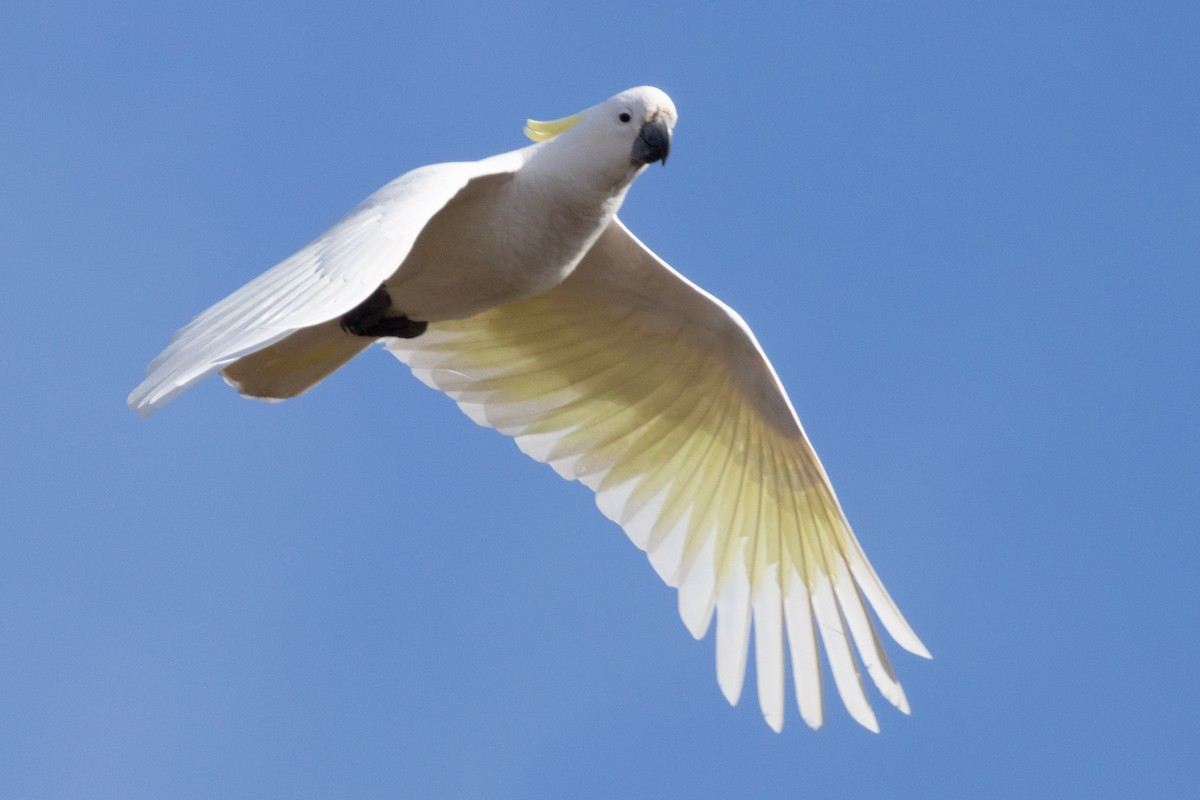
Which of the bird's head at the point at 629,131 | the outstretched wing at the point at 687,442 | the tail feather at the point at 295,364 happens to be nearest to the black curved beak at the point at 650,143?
the bird's head at the point at 629,131

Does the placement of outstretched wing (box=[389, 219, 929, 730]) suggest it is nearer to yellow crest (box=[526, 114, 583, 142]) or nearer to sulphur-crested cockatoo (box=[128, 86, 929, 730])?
sulphur-crested cockatoo (box=[128, 86, 929, 730])

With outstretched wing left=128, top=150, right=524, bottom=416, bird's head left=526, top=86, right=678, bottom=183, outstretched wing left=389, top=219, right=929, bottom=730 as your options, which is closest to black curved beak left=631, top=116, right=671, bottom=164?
bird's head left=526, top=86, right=678, bottom=183

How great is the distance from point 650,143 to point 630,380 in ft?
5.29

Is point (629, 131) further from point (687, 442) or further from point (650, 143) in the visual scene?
point (687, 442)

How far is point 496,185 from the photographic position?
627 centimetres

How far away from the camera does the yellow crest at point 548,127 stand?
255 inches

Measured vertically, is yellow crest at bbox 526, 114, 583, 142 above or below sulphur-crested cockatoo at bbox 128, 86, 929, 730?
above

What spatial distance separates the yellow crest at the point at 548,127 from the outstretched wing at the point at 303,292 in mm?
796

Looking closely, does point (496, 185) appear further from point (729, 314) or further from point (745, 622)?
point (745, 622)

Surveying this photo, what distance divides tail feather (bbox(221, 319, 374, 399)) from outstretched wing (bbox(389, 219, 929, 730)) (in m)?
0.66

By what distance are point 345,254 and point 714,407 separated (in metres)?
2.80

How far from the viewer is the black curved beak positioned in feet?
20.4

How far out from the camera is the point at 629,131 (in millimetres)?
6219

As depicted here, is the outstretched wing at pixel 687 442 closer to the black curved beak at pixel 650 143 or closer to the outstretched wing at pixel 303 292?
the black curved beak at pixel 650 143
